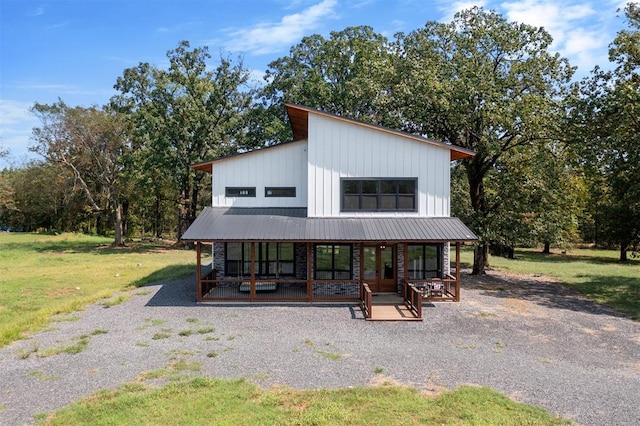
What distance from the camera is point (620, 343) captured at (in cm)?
1084

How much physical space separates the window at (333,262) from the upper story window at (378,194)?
1.53m

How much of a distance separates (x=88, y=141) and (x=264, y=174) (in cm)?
2494

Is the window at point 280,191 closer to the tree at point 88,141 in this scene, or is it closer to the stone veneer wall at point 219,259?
the stone veneer wall at point 219,259

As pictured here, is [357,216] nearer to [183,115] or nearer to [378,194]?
[378,194]

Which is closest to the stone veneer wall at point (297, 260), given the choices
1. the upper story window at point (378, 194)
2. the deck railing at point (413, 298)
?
the upper story window at point (378, 194)

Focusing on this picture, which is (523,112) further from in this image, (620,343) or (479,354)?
(479,354)

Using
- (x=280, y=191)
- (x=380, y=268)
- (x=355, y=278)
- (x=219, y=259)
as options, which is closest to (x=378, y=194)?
(x=380, y=268)

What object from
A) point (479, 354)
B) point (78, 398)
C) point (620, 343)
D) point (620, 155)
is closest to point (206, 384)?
point (78, 398)

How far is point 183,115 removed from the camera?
34.1 m

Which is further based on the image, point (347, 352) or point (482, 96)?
point (482, 96)

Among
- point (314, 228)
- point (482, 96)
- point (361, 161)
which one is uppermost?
point (482, 96)

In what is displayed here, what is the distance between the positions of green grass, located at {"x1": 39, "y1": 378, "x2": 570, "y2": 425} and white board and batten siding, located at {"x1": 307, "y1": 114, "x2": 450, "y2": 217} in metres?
9.17

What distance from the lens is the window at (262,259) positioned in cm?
1688

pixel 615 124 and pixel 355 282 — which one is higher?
pixel 615 124
